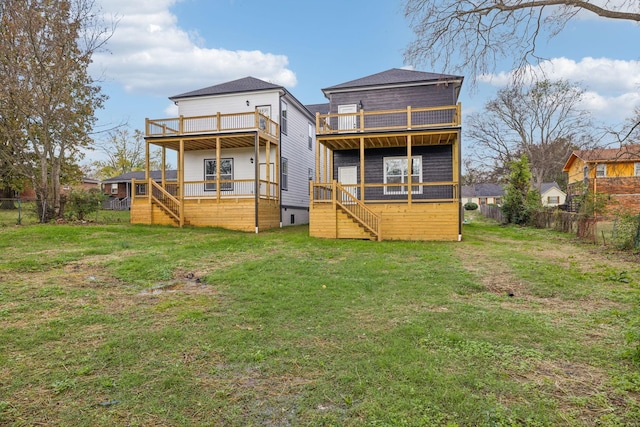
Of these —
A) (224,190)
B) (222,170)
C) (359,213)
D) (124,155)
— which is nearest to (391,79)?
(359,213)

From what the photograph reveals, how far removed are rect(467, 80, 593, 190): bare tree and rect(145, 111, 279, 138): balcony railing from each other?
966 inches

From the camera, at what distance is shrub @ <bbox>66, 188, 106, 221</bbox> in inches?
650

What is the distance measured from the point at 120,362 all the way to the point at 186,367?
0.68 m

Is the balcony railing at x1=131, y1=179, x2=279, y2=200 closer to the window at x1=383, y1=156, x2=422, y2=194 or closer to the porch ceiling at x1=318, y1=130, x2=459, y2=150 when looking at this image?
the porch ceiling at x1=318, y1=130, x2=459, y2=150

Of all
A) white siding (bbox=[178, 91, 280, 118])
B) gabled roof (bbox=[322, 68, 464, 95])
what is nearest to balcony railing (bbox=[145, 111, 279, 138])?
white siding (bbox=[178, 91, 280, 118])

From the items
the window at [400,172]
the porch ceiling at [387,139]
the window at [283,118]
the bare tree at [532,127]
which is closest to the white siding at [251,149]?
the window at [283,118]

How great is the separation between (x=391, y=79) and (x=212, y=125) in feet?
29.9

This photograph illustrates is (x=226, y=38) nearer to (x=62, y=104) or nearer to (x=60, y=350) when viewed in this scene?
(x=62, y=104)

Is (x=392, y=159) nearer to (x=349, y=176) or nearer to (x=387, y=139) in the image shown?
(x=387, y=139)

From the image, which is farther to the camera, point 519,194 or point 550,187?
point 550,187


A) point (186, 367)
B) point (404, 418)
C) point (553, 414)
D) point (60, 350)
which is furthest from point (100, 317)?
point (553, 414)

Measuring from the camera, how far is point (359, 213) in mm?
13422

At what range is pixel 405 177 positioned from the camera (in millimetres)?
16625

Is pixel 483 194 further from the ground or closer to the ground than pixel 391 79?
closer to the ground
